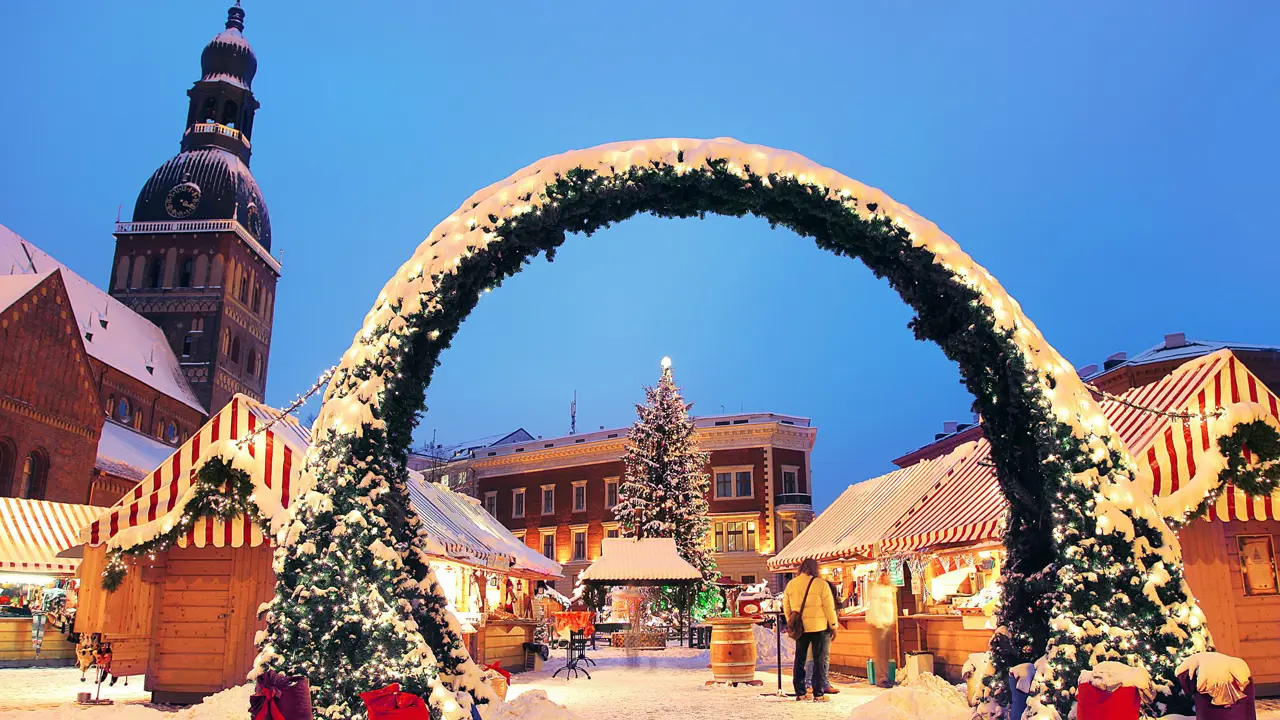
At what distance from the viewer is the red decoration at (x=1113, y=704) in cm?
462

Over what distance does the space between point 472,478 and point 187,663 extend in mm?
42902

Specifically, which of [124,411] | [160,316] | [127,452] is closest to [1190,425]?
[127,452]

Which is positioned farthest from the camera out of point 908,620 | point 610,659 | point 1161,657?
point 610,659

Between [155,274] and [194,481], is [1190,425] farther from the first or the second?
[155,274]

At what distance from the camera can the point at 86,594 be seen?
451 inches

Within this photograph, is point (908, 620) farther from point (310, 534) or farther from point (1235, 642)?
point (310, 534)

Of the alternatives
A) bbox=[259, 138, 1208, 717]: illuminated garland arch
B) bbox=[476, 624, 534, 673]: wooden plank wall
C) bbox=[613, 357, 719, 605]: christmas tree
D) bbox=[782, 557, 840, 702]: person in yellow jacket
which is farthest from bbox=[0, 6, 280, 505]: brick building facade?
bbox=[259, 138, 1208, 717]: illuminated garland arch

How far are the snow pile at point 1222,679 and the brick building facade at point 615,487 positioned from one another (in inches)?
1542

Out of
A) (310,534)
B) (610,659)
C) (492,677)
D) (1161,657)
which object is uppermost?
(310,534)

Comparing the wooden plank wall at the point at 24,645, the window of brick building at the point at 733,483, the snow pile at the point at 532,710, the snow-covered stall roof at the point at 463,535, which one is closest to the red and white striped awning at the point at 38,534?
the wooden plank wall at the point at 24,645

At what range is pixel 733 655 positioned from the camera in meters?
13.9

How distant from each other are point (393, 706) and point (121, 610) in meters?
10.5

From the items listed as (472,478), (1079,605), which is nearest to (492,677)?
(1079,605)

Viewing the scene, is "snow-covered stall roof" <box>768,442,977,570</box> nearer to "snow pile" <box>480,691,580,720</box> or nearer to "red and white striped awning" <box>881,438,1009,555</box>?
"red and white striped awning" <box>881,438,1009,555</box>
